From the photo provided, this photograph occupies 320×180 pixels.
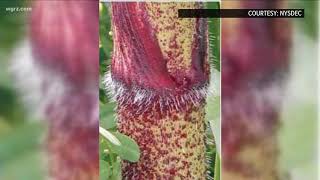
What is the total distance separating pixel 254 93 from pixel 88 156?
25 centimetres

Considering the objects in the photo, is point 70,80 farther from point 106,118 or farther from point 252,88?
point 252,88

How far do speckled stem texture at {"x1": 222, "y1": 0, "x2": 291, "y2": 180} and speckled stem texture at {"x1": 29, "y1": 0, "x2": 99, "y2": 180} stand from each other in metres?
0.19

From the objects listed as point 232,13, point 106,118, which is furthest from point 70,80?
point 232,13

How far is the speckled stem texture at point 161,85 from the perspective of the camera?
0.76 metres

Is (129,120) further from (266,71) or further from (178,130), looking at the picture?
(266,71)

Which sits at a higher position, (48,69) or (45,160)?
(48,69)

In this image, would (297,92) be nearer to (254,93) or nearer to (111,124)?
(254,93)

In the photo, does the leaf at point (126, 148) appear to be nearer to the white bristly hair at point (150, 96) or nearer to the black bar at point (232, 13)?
the white bristly hair at point (150, 96)

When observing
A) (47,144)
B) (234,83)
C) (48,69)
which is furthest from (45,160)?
(234,83)

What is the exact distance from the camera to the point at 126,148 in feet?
2.50

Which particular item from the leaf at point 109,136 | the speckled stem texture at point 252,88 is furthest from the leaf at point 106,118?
the speckled stem texture at point 252,88

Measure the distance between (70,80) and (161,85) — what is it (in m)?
0.13

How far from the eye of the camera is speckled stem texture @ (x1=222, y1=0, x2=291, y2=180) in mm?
768

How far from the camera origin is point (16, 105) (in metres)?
0.76
